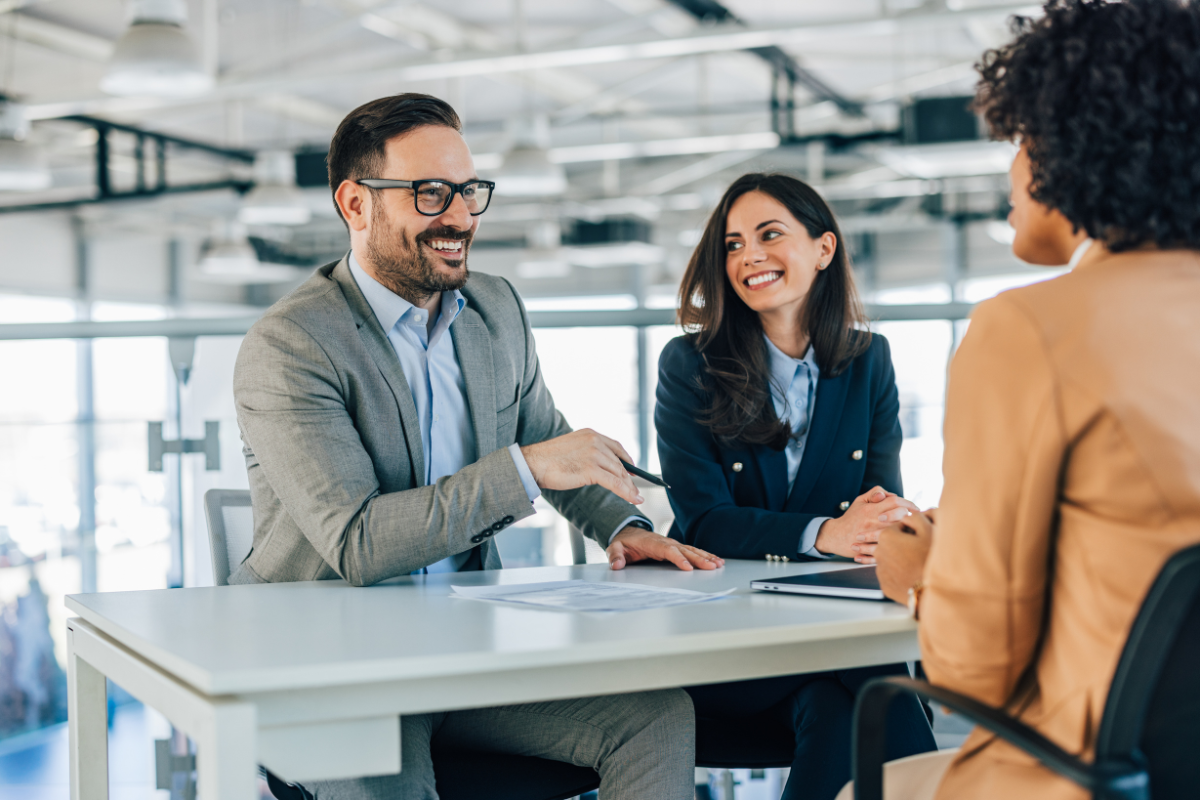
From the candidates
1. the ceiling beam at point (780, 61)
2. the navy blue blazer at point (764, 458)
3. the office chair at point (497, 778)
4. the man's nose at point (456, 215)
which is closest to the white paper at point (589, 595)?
the office chair at point (497, 778)

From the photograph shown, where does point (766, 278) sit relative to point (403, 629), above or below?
above

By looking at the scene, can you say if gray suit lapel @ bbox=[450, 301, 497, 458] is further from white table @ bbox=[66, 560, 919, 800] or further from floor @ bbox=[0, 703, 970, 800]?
floor @ bbox=[0, 703, 970, 800]

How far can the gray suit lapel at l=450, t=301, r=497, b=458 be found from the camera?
1.96 meters

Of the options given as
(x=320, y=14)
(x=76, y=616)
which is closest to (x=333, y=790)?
(x=76, y=616)

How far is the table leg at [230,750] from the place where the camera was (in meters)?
1.05

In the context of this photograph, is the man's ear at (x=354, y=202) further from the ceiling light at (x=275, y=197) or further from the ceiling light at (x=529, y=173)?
the ceiling light at (x=275, y=197)

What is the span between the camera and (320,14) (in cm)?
821

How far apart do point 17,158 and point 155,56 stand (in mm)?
1996

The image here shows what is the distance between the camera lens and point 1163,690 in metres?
0.93

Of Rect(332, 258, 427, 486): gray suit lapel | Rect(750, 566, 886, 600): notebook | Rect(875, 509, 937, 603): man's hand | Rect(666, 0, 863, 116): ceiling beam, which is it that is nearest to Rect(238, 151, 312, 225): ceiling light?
Rect(666, 0, 863, 116): ceiling beam

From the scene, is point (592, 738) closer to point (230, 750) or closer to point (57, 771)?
point (230, 750)

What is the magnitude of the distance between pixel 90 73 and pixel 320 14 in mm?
2312

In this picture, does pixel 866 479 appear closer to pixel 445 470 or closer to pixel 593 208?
pixel 445 470

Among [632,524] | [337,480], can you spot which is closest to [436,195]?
[337,480]
